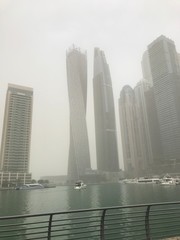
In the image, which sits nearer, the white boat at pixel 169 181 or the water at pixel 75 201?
the water at pixel 75 201

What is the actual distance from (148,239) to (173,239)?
4.25 ft

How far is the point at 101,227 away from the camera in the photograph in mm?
7918

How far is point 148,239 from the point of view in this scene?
852 cm

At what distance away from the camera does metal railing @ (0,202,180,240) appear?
7.48m

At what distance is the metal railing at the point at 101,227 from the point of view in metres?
7.48

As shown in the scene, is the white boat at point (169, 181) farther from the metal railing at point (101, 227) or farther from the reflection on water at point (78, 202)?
the metal railing at point (101, 227)

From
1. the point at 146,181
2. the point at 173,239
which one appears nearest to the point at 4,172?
the point at 146,181

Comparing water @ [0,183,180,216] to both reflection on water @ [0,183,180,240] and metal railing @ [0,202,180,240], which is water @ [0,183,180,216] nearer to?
reflection on water @ [0,183,180,240]

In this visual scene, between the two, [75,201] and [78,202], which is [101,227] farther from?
[75,201]

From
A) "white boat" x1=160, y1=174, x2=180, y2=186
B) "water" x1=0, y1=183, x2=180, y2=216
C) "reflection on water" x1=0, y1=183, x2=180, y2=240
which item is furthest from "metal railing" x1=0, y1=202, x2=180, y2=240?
"white boat" x1=160, y1=174, x2=180, y2=186

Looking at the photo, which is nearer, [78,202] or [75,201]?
[78,202]

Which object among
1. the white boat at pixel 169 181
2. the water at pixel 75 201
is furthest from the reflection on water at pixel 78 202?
the white boat at pixel 169 181

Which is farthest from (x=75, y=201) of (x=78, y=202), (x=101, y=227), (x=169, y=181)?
(x=169, y=181)

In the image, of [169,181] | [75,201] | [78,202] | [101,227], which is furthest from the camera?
[169,181]
